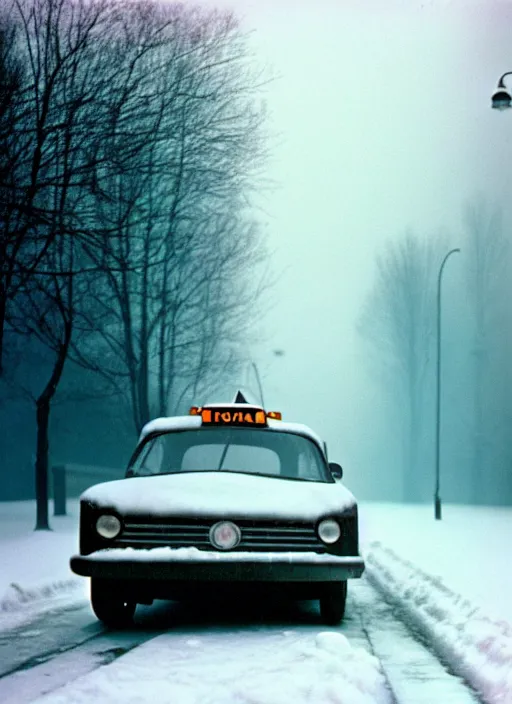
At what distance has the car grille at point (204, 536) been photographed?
7.94 metres

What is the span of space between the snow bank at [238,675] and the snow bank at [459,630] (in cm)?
65

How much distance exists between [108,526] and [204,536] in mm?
745

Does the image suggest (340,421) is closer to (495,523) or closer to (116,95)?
(495,523)

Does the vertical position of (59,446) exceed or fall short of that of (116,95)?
it falls short

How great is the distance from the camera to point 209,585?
7.87 m

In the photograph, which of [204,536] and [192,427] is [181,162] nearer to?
[192,427]

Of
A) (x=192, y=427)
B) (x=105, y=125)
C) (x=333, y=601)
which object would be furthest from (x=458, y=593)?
(x=105, y=125)

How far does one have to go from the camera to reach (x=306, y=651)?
6.78 m

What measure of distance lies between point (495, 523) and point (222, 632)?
2358 cm

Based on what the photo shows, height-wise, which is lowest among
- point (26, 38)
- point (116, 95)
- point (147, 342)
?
point (147, 342)

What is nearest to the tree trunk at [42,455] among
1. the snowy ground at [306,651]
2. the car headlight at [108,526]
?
the snowy ground at [306,651]

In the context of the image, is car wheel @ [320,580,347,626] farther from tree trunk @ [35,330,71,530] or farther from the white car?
tree trunk @ [35,330,71,530]

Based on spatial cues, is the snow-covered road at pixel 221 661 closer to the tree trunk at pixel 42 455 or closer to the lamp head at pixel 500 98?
the tree trunk at pixel 42 455

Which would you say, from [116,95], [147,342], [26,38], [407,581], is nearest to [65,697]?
[407,581]
